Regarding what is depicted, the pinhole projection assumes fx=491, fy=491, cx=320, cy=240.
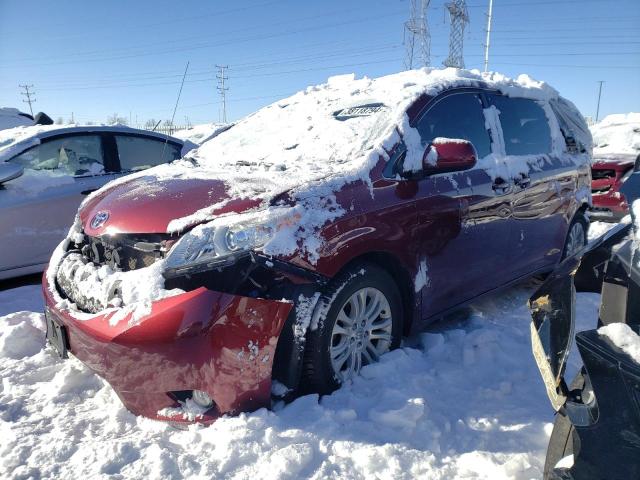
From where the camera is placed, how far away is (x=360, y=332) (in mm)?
2572

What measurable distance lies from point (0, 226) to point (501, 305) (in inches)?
163

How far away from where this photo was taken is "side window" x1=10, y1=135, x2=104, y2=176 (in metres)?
4.48

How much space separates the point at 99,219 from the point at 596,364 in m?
2.23

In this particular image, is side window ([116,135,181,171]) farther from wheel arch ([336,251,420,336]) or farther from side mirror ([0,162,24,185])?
wheel arch ([336,251,420,336])

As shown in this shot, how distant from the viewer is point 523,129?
384 cm

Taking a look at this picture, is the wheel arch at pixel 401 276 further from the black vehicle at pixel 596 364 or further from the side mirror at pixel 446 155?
the black vehicle at pixel 596 364

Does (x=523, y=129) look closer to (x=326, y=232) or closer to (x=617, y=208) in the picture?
(x=326, y=232)

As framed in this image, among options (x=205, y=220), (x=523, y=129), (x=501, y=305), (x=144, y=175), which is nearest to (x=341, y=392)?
(x=205, y=220)

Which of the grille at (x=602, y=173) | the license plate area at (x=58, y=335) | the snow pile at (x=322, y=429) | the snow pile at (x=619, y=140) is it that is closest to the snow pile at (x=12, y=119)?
the snow pile at (x=322, y=429)

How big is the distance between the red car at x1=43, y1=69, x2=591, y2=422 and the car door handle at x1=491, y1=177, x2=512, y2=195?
0.04 ft

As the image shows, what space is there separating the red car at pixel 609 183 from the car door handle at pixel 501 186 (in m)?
4.27

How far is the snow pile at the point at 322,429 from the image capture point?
195 cm

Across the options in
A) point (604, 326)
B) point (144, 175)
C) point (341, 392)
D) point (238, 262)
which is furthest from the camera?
point (144, 175)

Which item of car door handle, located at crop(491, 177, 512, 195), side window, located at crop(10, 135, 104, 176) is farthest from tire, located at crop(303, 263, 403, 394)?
side window, located at crop(10, 135, 104, 176)
